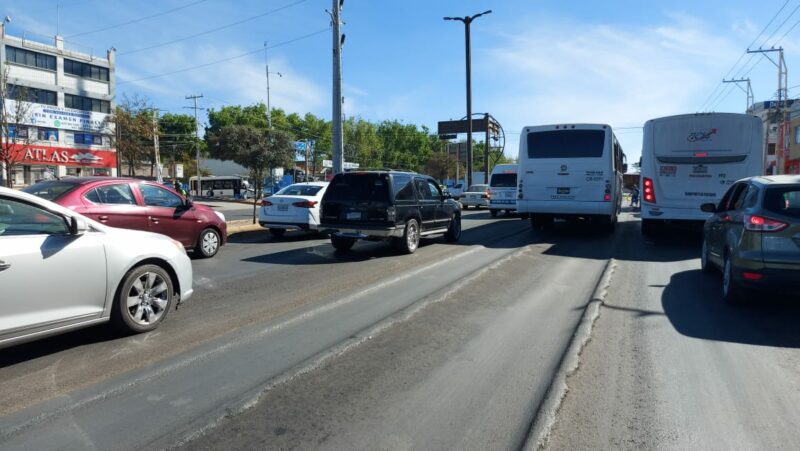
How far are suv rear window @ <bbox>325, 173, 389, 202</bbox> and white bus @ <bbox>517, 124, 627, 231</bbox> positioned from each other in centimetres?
524

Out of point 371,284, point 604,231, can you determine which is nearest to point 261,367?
point 371,284

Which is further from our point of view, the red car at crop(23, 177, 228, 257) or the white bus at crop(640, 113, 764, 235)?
the white bus at crop(640, 113, 764, 235)

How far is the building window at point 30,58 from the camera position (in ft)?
137

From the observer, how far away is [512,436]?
3.32 m

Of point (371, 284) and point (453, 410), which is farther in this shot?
point (371, 284)

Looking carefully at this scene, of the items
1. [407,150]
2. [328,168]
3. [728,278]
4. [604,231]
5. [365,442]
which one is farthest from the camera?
[407,150]

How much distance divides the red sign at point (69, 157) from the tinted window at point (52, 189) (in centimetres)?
3945

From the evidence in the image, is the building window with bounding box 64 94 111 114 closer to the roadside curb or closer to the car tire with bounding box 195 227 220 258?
the car tire with bounding box 195 227 220 258

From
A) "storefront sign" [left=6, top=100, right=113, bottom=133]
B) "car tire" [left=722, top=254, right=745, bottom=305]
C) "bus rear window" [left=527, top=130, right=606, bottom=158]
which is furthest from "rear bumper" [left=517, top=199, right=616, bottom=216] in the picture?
"storefront sign" [left=6, top=100, right=113, bottom=133]

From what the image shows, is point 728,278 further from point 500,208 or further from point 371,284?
point 500,208

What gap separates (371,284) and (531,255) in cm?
448

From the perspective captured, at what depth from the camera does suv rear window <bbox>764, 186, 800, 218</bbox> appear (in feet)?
19.7

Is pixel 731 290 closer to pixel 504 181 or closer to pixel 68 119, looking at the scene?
pixel 504 181

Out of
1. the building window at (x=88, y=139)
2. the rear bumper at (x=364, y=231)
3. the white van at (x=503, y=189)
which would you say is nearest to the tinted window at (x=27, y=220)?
the rear bumper at (x=364, y=231)
